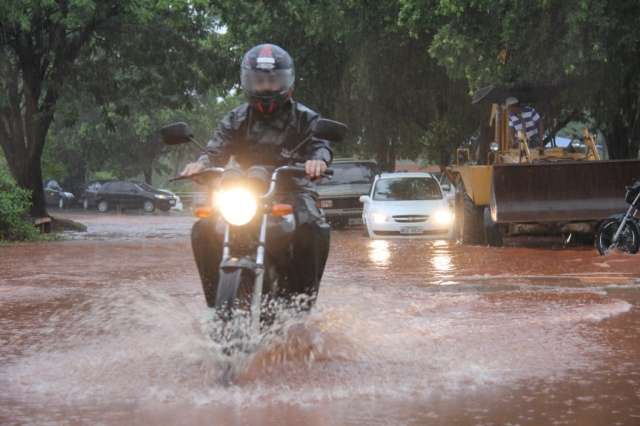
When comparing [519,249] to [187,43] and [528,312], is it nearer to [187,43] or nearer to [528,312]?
[528,312]

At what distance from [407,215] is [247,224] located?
16.1m

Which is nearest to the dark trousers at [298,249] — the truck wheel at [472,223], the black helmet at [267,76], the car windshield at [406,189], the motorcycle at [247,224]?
the motorcycle at [247,224]

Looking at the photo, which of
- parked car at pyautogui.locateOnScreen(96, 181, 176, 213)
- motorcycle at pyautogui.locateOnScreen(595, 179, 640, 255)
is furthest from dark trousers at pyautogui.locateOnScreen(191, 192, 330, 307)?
parked car at pyautogui.locateOnScreen(96, 181, 176, 213)

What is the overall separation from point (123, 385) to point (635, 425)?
258 cm

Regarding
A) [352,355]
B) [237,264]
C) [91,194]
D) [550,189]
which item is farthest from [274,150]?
[91,194]

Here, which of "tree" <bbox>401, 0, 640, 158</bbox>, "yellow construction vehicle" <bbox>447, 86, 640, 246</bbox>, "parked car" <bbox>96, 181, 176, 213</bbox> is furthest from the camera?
"parked car" <bbox>96, 181, 176, 213</bbox>

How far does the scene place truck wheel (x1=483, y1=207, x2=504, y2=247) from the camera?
18.0 m

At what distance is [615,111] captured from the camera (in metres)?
25.3

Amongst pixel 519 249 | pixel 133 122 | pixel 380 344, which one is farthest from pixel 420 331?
pixel 133 122

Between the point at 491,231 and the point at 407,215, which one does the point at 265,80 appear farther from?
the point at 407,215

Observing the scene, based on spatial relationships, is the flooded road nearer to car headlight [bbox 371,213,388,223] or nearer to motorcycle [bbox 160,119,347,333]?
motorcycle [bbox 160,119,347,333]

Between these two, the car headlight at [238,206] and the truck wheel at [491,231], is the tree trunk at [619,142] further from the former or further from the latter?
the car headlight at [238,206]

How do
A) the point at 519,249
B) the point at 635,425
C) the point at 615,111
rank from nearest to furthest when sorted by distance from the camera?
1. the point at 635,425
2. the point at 519,249
3. the point at 615,111

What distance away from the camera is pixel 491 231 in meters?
18.1
